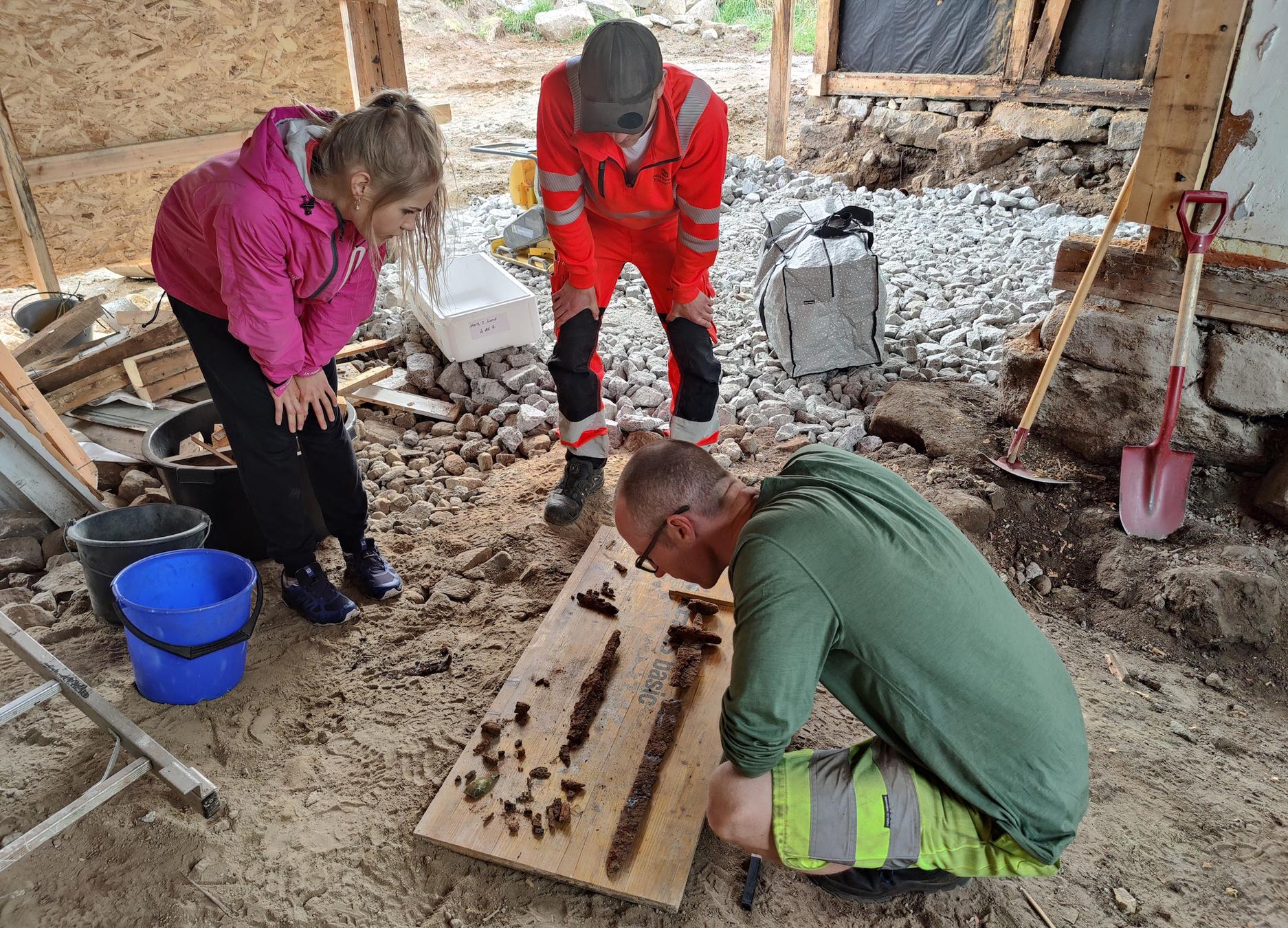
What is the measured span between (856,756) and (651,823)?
603 millimetres

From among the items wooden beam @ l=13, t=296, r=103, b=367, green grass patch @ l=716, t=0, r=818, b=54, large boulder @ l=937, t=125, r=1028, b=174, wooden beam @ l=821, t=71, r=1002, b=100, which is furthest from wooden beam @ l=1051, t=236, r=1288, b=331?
green grass patch @ l=716, t=0, r=818, b=54

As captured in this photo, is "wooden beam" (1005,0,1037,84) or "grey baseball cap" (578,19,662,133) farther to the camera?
"wooden beam" (1005,0,1037,84)

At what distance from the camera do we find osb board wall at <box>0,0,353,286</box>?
16.2ft

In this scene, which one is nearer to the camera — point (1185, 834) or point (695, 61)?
point (1185, 834)

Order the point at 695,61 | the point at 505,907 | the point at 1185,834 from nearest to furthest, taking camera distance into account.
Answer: the point at 505,907 → the point at 1185,834 → the point at 695,61

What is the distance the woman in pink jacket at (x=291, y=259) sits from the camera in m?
2.19

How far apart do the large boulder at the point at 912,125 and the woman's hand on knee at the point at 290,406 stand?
7.37 metres

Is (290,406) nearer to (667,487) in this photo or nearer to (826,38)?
(667,487)

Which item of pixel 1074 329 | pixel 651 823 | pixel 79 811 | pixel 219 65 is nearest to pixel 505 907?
pixel 651 823

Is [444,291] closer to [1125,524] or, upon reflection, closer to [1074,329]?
[1074,329]

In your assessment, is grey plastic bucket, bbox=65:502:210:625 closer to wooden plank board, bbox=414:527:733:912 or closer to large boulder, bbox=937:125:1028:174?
wooden plank board, bbox=414:527:733:912

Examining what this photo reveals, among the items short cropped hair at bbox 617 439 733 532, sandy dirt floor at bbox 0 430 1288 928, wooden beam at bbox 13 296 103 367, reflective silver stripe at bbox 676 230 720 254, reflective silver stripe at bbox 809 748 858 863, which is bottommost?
sandy dirt floor at bbox 0 430 1288 928

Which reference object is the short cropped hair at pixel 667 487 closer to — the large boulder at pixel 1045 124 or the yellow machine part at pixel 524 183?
the yellow machine part at pixel 524 183

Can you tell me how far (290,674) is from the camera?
271 centimetres
